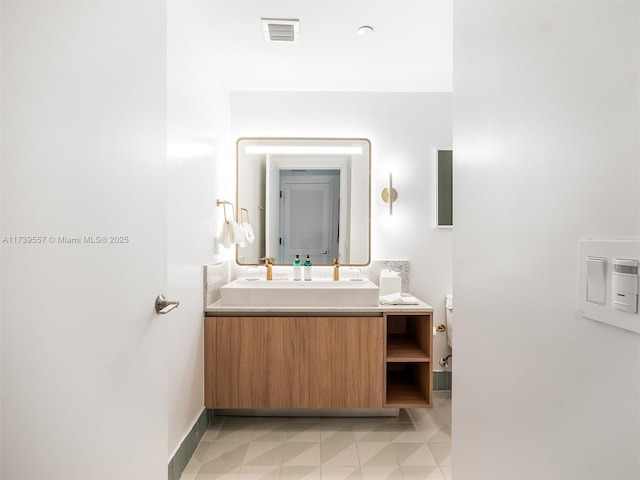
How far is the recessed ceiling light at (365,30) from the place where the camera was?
183cm

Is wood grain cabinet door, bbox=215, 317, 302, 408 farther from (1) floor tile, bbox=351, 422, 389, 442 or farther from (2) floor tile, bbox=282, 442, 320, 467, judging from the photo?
(1) floor tile, bbox=351, 422, 389, 442

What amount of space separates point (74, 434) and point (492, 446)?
96cm

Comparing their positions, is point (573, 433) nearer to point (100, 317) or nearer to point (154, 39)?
point (100, 317)

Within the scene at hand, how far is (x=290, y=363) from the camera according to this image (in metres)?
2.11

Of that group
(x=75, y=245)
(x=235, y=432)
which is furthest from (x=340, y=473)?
(x=75, y=245)

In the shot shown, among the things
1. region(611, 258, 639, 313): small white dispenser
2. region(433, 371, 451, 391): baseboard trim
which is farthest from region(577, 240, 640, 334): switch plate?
region(433, 371, 451, 391): baseboard trim

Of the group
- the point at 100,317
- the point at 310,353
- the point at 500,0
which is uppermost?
the point at 500,0

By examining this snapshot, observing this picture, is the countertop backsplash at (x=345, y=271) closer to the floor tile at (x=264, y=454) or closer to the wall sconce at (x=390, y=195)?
the wall sconce at (x=390, y=195)

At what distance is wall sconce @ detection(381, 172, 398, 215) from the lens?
8.71 feet

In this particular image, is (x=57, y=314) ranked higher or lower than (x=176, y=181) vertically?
lower

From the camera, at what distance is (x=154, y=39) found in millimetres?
1088

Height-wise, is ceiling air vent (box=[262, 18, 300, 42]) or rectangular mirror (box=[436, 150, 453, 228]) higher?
ceiling air vent (box=[262, 18, 300, 42])

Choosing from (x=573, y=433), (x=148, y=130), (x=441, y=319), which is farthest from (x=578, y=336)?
(x=441, y=319)

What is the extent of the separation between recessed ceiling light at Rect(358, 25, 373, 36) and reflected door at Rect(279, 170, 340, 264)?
0.98m
